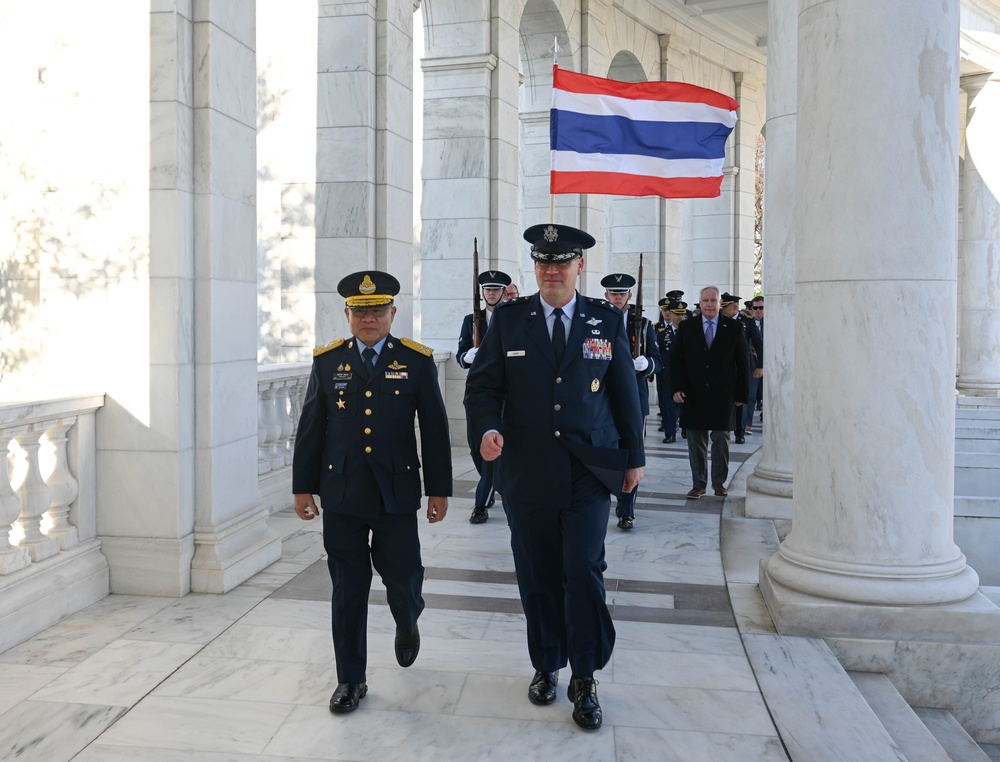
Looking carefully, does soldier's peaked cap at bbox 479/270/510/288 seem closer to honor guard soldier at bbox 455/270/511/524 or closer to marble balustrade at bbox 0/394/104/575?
honor guard soldier at bbox 455/270/511/524

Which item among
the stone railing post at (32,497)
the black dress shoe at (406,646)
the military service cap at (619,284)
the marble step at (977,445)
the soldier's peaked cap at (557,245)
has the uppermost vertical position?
the military service cap at (619,284)

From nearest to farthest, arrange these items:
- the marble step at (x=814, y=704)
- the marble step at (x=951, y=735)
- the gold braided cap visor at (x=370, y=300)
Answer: the marble step at (x=814, y=704), the gold braided cap visor at (x=370, y=300), the marble step at (x=951, y=735)

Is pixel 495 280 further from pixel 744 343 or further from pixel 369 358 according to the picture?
pixel 369 358

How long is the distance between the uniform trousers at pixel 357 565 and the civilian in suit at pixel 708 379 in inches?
209

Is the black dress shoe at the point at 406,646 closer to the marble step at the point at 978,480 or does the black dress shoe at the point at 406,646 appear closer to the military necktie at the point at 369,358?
the military necktie at the point at 369,358

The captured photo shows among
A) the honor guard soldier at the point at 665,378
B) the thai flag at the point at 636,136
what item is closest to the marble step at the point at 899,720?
the thai flag at the point at 636,136

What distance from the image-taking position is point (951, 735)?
476 cm

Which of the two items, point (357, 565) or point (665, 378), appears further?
point (665, 378)

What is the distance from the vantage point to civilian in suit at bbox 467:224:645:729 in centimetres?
427

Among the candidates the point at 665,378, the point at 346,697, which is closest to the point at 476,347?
the point at 346,697

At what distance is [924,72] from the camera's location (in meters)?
5.04

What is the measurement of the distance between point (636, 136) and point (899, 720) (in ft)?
19.4

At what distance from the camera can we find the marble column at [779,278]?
8.41 metres

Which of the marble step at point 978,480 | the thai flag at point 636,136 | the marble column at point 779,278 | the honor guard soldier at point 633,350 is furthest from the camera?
the marble step at point 978,480
